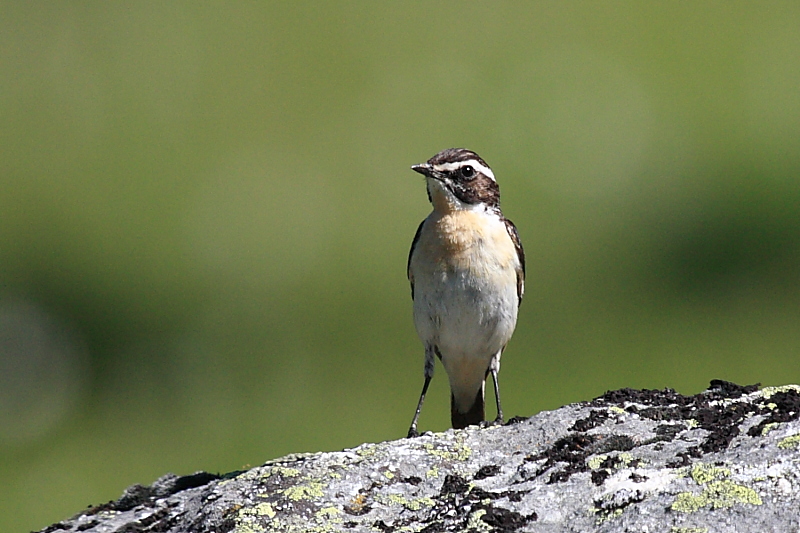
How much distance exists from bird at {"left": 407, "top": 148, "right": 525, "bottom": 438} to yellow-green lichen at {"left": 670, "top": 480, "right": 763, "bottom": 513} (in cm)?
440

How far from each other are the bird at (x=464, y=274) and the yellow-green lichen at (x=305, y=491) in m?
3.24

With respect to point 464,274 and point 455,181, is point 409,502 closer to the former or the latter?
point 464,274

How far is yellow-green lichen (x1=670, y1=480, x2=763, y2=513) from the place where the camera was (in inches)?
211

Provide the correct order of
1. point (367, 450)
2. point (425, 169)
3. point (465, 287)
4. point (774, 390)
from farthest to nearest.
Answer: point (425, 169) → point (465, 287) → point (367, 450) → point (774, 390)

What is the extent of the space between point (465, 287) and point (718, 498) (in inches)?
186

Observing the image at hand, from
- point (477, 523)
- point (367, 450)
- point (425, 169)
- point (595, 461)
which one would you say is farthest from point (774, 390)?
point (425, 169)

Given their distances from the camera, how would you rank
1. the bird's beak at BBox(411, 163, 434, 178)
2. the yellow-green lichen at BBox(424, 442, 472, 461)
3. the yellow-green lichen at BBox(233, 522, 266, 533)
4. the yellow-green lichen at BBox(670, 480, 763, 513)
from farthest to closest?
the bird's beak at BBox(411, 163, 434, 178)
the yellow-green lichen at BBox(424, 442, 472, 461)
the yellow-green lichen at BBox(233, 522, 266, 533)
the yellow-green lichen at BBox(670, 480, 763, 513)

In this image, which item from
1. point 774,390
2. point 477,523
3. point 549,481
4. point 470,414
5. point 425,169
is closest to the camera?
point 477,523

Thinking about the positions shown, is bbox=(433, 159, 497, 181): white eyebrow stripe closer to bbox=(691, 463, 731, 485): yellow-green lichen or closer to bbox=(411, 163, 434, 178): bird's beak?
bbox=(411, 163, 434, 178): bird's beak

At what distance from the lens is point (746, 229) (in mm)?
25500

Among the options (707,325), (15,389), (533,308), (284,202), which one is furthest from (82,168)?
(707,325)

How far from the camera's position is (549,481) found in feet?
19.9

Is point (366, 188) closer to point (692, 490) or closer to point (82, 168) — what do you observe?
point (82, 168)

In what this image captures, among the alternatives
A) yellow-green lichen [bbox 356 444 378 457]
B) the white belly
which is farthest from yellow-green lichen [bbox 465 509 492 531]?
the white belly
